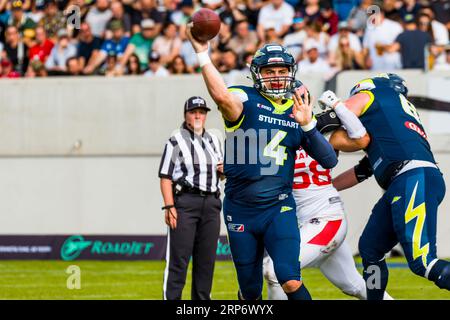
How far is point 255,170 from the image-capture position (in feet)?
22.6

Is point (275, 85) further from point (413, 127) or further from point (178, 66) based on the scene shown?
point (178, 66)

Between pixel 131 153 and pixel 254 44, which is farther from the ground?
pixel 254 44

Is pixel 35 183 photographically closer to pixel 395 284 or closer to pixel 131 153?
pixel 131 153

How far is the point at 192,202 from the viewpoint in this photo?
9.03 m

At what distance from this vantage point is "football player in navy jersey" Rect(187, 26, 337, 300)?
265 inches

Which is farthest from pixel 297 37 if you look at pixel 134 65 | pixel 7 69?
pixel 7 69

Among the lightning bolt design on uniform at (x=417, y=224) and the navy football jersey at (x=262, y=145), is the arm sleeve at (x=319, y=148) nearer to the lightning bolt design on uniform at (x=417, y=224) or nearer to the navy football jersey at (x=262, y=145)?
the navy football jersey at (x=262, y=145)

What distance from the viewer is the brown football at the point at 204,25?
6480 mm

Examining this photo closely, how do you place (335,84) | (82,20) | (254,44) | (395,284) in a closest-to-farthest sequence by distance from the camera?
1. (395,284)
2. (335,84)
3. (254,44)
4. (82,20)

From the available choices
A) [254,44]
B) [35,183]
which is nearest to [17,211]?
[35,183]

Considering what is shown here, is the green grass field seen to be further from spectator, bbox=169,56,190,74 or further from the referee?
spectator, bbox=169,56,190,74

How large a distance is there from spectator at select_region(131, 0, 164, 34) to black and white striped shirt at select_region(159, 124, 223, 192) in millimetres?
6078
